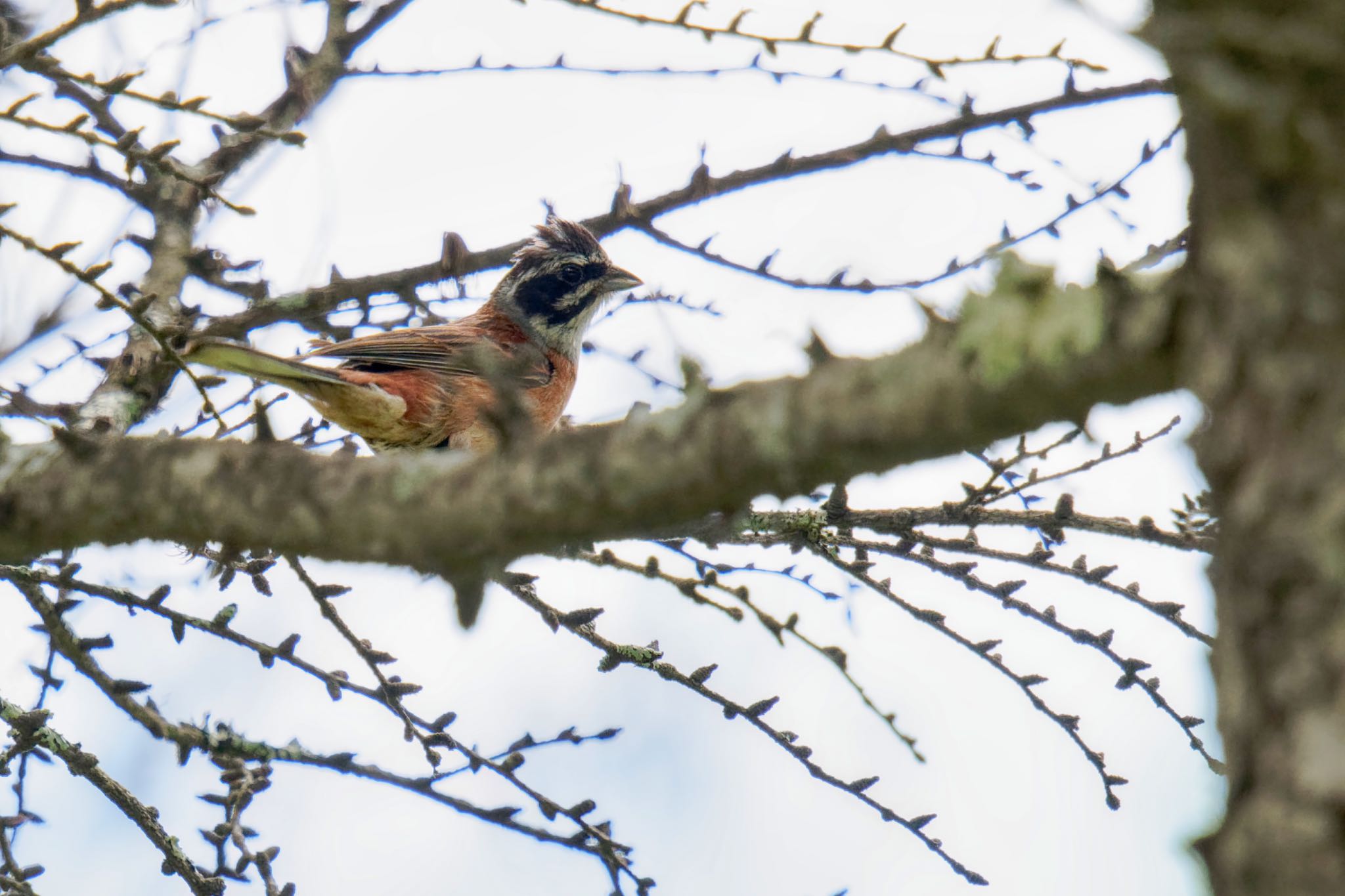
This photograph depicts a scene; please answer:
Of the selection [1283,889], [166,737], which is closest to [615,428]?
[1283,889]

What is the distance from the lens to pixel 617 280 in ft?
Result: 25.0

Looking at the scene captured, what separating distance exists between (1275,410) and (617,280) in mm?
6549

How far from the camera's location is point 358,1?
5078mm

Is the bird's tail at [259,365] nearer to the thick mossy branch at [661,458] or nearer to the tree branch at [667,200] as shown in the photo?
the tree branch at [667,200]

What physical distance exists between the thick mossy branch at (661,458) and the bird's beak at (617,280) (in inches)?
206

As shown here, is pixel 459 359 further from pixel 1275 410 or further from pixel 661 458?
pixel 1275 410

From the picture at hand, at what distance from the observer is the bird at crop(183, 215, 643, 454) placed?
4891mm

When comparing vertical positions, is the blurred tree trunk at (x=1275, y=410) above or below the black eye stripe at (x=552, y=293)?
below

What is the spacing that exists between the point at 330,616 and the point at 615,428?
2.01 meters

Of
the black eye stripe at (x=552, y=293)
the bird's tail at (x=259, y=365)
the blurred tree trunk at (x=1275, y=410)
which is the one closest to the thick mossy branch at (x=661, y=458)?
the blurred tree trunk at (x=1275, y=410)

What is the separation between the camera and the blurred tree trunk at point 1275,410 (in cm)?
113

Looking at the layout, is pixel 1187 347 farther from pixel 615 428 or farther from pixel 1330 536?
pixel 615 428

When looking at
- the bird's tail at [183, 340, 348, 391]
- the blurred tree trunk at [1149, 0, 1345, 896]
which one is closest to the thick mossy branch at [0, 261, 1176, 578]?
the blurred tree trunk at [1149, 0, 1345, 896]

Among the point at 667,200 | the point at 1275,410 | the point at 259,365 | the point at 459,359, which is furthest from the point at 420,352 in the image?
the point at 1275,410
